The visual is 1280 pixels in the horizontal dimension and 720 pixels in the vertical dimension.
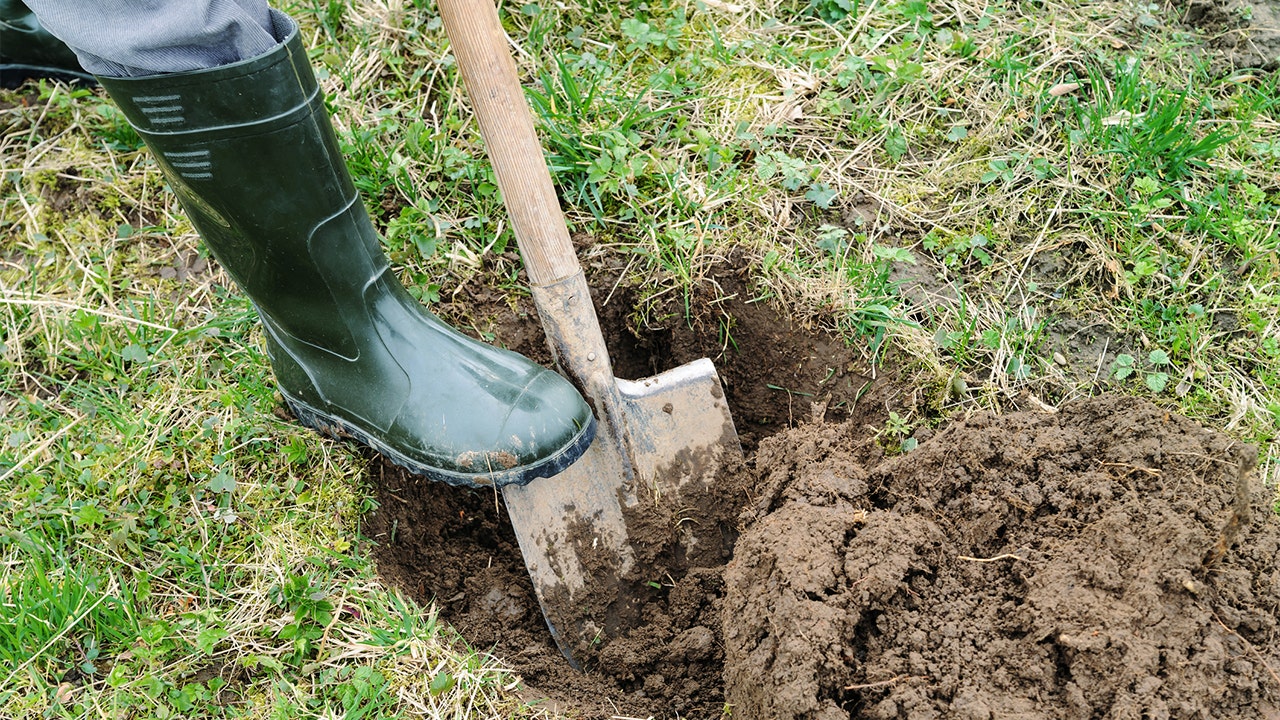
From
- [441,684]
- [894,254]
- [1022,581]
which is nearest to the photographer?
[1022,581]

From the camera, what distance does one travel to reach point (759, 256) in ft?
7.30

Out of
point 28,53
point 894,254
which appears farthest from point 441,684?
point 28,53

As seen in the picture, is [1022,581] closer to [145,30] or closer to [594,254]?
[594,254]

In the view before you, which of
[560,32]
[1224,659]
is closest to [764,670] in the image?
[1224,659]

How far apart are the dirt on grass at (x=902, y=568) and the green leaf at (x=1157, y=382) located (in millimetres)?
254

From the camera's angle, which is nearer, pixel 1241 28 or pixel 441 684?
pixel 441 684

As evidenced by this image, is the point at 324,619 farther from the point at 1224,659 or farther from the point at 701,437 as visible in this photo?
the point at 1224,659

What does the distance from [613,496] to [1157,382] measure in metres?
1.24

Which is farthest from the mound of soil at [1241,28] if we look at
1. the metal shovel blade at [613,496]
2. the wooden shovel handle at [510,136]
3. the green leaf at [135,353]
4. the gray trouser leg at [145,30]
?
the green leaf at [135,353]

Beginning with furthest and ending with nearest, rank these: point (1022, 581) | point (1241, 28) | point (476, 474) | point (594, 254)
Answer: point (1241, 28), point (594, 254), point (476, 474), point (1022, 581)

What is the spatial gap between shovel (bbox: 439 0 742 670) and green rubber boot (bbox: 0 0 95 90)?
1.52m

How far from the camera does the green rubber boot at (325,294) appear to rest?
1593 millimetres

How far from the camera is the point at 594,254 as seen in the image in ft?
7.46

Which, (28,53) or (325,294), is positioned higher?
(28,53)
